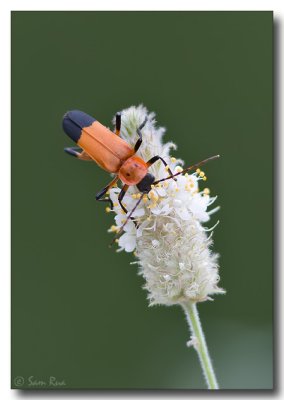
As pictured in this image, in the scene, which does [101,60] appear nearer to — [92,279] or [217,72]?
[217,72]

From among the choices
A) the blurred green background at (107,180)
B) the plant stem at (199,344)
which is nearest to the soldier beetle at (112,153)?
the plant stem at (199,344)

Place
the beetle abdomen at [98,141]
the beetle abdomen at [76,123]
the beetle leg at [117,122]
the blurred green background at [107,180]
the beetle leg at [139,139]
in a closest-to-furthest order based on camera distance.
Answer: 1. the beetle leg at [139,139]
2. the beetle leg at [117,122]
3. the beetle abdomen at [98,141]
4. the beetle abdomen at [76,123]
5. the blurred green background at [107,180]

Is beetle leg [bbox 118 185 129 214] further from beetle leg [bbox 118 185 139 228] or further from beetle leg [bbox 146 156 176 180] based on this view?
beetle leg [bbox 146 156 176 180]

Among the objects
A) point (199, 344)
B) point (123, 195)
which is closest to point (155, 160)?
point (123, 195)

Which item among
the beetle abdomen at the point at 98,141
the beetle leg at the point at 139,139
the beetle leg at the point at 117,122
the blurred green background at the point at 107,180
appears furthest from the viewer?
the blurred green background at the point at 107,180

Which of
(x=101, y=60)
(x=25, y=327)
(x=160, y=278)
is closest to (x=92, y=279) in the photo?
(x=25, y=327)

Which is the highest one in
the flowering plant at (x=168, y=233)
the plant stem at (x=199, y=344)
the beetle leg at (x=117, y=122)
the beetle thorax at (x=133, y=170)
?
the beetle leg at (x=117, y=122)

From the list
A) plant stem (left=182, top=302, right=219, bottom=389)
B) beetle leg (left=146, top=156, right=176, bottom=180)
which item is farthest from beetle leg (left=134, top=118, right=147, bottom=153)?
plant stem (left=182, top=302, right=219, bottom=389)

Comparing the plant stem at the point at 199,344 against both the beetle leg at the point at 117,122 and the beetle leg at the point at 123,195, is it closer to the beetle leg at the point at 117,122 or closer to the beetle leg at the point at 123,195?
the beetle leg at the point at 123,195
